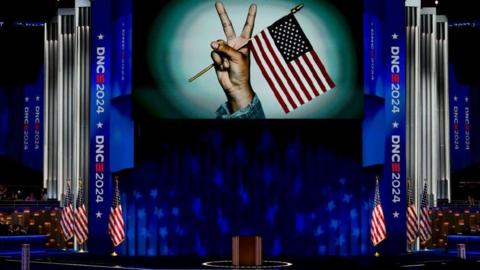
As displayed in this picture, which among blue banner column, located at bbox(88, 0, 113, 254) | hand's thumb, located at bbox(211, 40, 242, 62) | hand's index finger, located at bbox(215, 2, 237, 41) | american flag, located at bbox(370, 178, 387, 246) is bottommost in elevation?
american flag, located at bbox(370, 178, 387, 246)

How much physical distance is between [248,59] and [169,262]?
6855 millimetres

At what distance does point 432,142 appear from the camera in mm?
32719

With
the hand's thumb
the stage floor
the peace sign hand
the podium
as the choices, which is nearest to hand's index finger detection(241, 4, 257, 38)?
the peace sign hand

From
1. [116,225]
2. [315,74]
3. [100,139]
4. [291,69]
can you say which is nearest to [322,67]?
[315,74]

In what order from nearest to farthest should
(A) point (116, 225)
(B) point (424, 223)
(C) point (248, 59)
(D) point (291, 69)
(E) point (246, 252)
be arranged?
(E) point (246, 252) → (A) point (116, 225) → (D) point (291, 69) → (C) point (248, 59) → (B) point (424, 223)

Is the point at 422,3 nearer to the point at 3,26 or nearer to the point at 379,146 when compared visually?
the point at 379,146

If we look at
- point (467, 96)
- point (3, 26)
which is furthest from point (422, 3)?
point (3, 26)

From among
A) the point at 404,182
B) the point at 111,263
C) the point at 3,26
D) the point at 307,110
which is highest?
the point at 3,26

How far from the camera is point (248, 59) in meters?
29.6

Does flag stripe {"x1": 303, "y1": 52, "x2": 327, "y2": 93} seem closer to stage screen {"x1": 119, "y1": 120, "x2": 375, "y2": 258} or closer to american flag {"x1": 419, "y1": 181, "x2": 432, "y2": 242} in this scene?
stage screen {"x1": 119, "y1": 120, "x2": 375, "y2": 258}

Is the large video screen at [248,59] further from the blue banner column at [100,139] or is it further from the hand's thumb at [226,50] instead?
the blue banner column at [100,139]

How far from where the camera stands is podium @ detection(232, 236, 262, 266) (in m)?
24.5

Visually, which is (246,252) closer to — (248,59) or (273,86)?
(273,86)

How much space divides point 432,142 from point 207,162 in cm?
744
